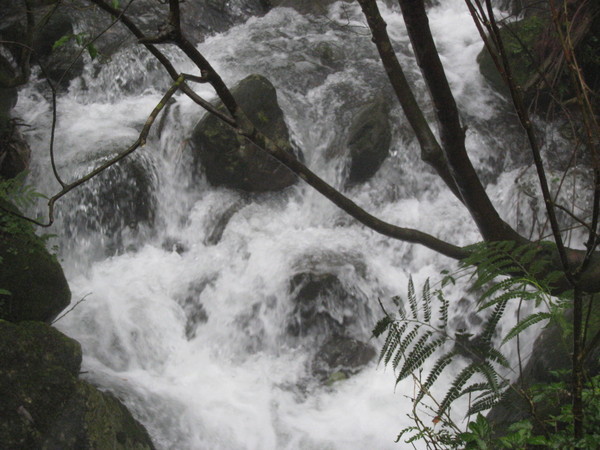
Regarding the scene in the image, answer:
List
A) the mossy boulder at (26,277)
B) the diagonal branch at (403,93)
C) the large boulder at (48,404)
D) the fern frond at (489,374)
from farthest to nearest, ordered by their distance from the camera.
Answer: the mossy boulder at (26,277)
the large boulder at (48,404)
the diagonal branch at (403,93)
the fern frond at (489,374)

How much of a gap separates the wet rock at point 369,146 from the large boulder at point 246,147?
870 mm

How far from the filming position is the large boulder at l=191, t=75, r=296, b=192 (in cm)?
683

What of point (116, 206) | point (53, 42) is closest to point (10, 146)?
point (116, 206)

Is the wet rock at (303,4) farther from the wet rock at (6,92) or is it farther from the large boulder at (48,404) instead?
the large boulder at (48,404)

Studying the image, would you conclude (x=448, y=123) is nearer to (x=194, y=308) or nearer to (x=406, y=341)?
(x=406, y=341)

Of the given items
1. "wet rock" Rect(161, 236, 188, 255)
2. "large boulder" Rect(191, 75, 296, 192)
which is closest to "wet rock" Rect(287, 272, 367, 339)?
"wet rock" Rect(161, 236, 188, 255)

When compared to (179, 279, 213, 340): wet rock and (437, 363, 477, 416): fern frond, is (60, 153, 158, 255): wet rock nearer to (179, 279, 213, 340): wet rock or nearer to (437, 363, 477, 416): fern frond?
(179, 279, 213, 340): wet rock

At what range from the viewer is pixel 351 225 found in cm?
655

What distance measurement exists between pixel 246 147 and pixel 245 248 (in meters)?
1.42

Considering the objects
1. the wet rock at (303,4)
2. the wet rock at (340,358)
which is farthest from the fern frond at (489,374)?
the wet rock at (303,4)

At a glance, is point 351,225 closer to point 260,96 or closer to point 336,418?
point 260,96

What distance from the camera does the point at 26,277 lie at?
4.22 metres

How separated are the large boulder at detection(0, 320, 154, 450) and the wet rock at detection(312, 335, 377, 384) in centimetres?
187

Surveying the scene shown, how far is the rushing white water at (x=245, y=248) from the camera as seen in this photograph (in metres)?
4.37
